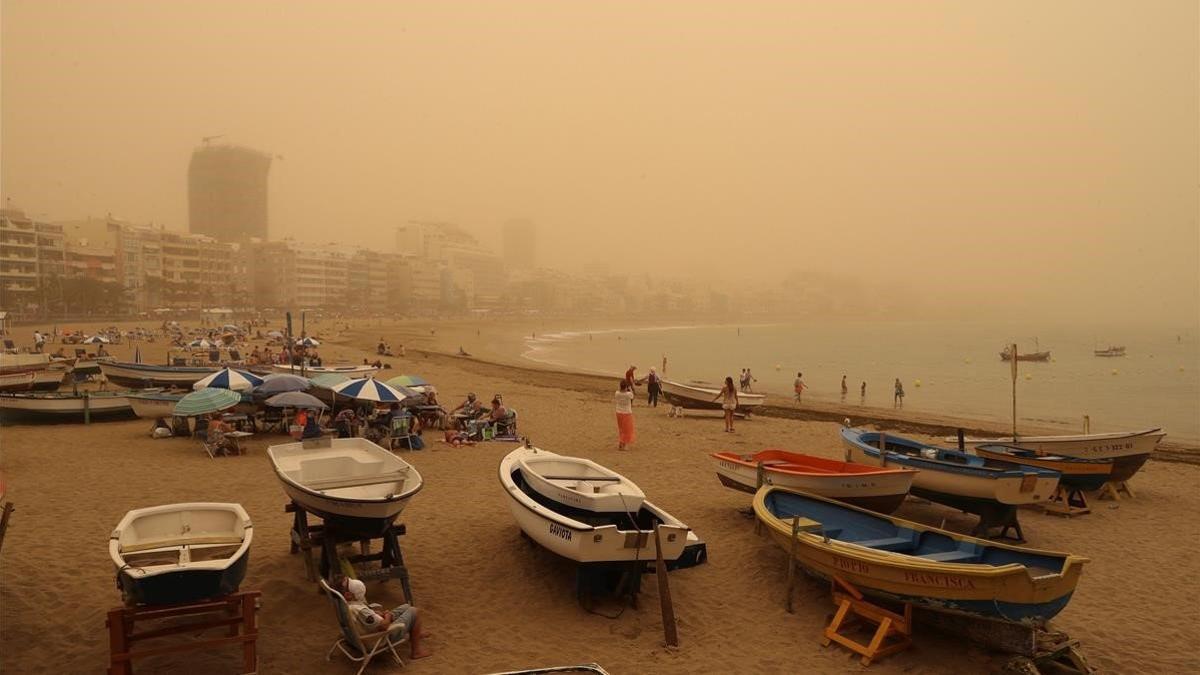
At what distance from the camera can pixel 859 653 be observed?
7.00 m

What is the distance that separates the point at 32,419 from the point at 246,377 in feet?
21.3

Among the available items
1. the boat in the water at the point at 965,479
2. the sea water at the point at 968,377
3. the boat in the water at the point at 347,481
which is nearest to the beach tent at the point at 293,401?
the boat in the water at the point at 347,481

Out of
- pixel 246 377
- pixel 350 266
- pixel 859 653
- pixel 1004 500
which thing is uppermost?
pixel 350 266

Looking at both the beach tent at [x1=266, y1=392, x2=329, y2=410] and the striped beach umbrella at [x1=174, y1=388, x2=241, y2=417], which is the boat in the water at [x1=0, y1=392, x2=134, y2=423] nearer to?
the striped beach umbrella at [x1=174, y1=388, x2=241, y2=417]

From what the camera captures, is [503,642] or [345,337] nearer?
[503,642]

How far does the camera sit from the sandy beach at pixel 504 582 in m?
6.80

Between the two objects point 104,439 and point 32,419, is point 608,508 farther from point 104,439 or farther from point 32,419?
point 32,419

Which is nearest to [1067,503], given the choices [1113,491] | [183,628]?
[1113,491]

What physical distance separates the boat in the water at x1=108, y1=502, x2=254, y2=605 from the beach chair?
0.89m

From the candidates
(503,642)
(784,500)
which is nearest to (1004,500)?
(784,500)

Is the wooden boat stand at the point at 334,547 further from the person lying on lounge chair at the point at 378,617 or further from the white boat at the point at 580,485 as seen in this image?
the white boat at the point at 580,485

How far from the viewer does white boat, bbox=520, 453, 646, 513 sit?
8.28 metres

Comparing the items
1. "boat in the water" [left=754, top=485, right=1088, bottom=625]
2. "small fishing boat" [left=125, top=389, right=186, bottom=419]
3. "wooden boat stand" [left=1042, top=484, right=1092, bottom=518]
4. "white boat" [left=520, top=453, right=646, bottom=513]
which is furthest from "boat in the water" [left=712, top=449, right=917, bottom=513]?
"small fishing boat" [left=125, top=389, right=186, bottom=419]

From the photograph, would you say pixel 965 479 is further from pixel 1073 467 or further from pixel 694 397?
pixel 694 397
